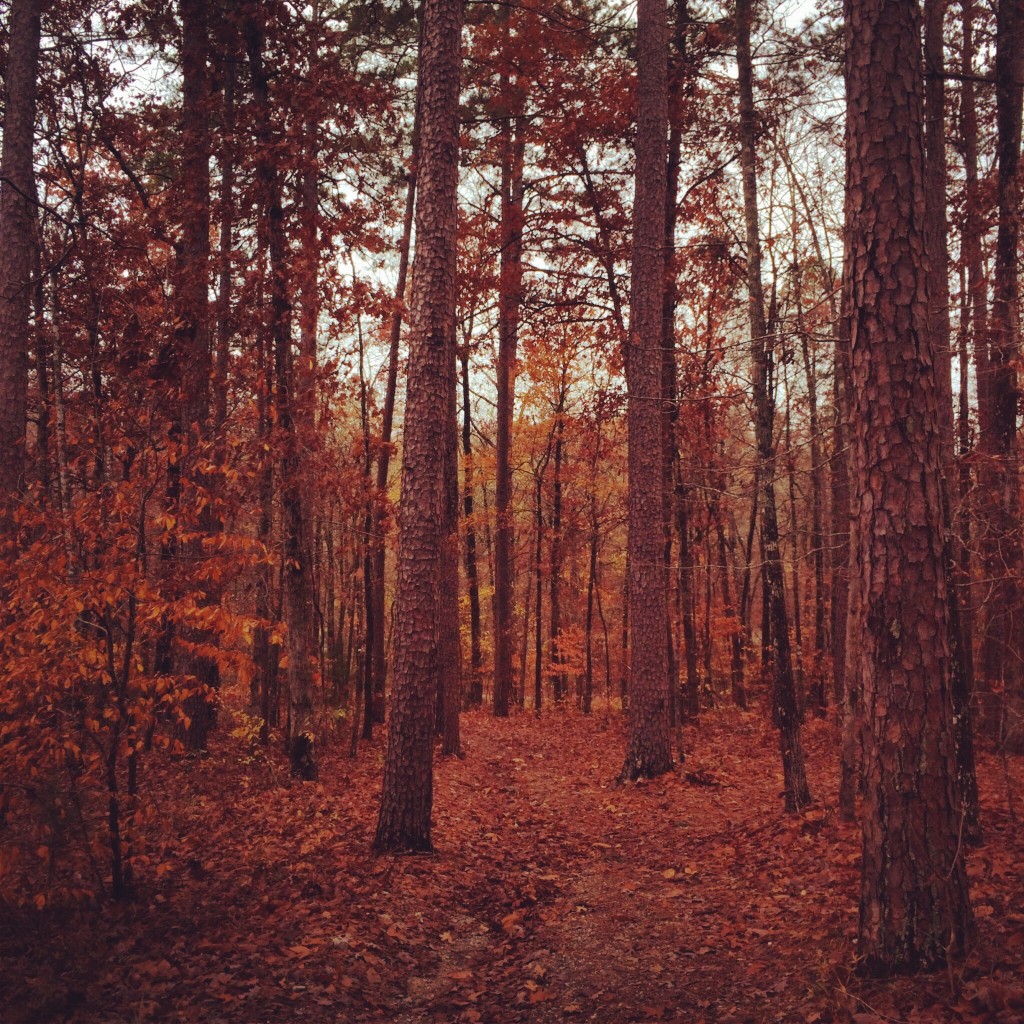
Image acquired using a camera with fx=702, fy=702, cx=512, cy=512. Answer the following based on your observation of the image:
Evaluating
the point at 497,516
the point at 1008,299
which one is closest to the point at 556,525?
the point at 497,516

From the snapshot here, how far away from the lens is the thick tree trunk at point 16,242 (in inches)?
346

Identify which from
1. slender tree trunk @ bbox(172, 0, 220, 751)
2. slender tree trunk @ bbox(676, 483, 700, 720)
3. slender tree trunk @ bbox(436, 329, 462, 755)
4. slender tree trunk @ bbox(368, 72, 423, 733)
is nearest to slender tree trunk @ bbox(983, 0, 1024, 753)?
slender tree trunk @ bbox(676, 483, 700, 720)

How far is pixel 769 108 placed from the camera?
32.5ft

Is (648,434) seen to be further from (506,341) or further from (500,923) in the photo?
(506,341)

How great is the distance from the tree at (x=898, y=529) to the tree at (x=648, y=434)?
6.13 metres

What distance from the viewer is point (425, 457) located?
23.9 ft

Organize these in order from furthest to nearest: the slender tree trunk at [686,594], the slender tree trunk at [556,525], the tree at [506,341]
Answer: the slender tree trunk at [556,525], the slender tree trunk at [686,594], the tree at [506,341]

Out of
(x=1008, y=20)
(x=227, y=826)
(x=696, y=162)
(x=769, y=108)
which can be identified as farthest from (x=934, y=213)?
(x=227, y=826)

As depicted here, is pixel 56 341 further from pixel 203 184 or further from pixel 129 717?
pixel 129 717

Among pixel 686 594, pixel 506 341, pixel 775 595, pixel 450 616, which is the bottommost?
pixel 450 616

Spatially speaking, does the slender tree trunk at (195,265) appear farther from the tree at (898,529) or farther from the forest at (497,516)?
the tree at (898,529)

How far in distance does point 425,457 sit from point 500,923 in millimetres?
4409

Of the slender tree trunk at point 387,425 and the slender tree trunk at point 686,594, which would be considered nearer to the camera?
the slender tree trunk at point 387,425

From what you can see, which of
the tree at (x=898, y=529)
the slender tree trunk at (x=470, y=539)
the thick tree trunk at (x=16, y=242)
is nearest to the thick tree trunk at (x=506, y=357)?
the slender tree trunk at (x=470, y=539)
